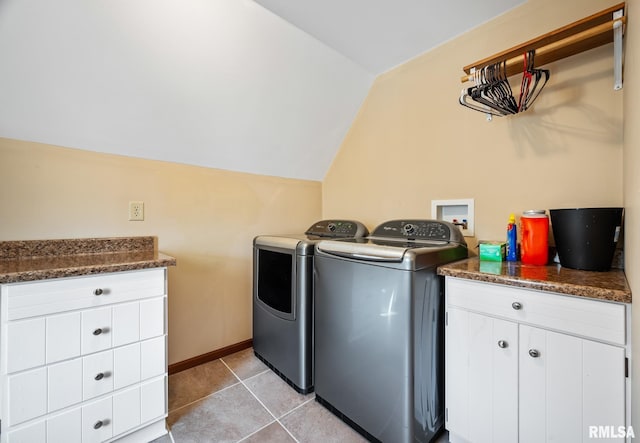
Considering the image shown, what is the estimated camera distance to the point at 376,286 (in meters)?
1.27

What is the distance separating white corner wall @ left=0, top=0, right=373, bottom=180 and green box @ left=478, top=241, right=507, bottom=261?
1.53 m

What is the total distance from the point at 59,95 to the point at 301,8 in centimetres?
133

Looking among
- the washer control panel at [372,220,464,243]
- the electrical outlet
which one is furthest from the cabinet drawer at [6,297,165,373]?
the washer control panel at [372,220,464,243]

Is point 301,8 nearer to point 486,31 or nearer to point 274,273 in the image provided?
point 486,31

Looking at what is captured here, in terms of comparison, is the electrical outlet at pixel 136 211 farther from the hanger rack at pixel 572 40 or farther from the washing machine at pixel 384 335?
the hanger rack at pixel 572 40

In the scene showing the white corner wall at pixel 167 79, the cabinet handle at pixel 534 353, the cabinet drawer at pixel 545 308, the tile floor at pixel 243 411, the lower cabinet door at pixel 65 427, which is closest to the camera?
the cabinet drawer at pixel 545 308

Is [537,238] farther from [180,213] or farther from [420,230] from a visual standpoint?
[180,213]

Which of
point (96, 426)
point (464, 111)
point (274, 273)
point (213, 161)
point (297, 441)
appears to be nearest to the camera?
point (96, 426)

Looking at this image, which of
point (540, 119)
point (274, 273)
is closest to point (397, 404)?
point (274, 273)

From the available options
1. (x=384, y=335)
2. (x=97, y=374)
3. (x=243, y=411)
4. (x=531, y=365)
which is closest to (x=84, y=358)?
(x=97, y=374)

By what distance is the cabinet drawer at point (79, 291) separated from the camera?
104 cm

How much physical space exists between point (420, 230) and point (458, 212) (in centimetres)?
31

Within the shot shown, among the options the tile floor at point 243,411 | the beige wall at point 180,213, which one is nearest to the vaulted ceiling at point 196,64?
the beige wall at point 180,213

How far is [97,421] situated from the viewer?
1.19m
